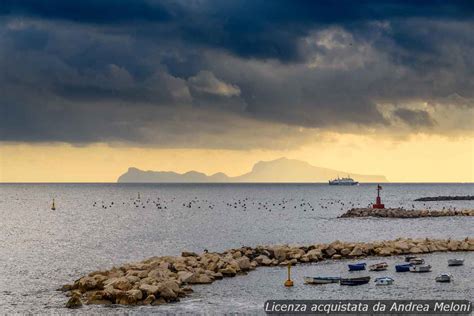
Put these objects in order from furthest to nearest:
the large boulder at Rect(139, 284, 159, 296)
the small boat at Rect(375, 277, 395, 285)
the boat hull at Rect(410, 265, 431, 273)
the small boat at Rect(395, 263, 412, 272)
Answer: the small boat at Rect(395, 263, 412, 272) → the boat hull at Rect(410, 265, 431, 273) → the small boat at Rect(375, 277, 395, 285) → the large boulder at Rect(139, 284, 159, 296)

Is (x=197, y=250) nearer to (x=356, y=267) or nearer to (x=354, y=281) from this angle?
(x=356, y=267)

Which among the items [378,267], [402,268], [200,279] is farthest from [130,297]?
[402,268]

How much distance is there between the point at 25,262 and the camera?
211ft

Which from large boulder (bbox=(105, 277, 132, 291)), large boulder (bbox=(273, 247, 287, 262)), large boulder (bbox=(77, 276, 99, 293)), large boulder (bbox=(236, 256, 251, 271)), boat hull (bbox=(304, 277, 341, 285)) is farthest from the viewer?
large boulder (bbox=(273, 247, 287, 262))

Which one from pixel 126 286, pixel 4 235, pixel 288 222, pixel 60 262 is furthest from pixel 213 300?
pixel 288 222

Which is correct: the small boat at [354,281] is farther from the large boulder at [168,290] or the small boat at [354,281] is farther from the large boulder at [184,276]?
the large boulder at [168,290]

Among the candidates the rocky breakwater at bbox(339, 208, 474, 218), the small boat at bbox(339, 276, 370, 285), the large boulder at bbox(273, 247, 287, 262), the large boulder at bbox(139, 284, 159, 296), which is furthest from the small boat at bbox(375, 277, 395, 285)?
the rocky breakwater at bbox(339, 208, 474, 218)

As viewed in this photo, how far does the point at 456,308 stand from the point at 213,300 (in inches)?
553

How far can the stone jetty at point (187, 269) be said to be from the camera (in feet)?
135

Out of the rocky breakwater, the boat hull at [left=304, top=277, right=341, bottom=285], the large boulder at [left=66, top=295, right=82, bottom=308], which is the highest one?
the rocky breakwater

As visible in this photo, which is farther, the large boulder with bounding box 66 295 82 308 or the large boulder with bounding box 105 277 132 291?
the large boulder with bounding box 105 277 132 291

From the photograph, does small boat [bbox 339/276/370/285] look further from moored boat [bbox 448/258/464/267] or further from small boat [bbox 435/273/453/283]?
moored boat [bbox 448/258/464/267]

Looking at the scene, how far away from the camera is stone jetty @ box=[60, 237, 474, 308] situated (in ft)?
135

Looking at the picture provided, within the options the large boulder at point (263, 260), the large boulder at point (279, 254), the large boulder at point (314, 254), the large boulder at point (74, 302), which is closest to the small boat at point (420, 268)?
the large boulder at point (314, 254)
